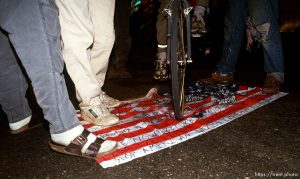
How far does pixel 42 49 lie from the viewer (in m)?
1.70

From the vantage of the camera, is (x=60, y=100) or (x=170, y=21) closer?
(x=60, y=100)

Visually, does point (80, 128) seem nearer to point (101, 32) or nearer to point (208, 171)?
point (208, 171)

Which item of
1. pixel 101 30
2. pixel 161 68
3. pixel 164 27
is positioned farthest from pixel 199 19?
pixel 101 30

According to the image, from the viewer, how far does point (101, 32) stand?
8.73 ft

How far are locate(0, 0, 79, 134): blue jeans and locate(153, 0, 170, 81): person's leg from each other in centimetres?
164

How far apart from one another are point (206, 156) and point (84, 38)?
1.33 metres

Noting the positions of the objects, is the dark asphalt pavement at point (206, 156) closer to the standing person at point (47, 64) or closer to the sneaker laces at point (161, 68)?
the standing person at point (47, 64)

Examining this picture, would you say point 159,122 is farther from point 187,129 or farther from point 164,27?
point 164,27

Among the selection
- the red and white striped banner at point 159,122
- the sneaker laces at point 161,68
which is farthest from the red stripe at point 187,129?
the sneaker laces at point 161,68

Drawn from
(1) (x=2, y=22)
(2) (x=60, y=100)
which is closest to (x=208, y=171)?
(2) (x=60, y=100)

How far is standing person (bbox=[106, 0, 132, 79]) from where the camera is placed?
463cm

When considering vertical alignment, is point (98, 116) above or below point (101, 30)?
below

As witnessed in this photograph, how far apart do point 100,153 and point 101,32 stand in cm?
126

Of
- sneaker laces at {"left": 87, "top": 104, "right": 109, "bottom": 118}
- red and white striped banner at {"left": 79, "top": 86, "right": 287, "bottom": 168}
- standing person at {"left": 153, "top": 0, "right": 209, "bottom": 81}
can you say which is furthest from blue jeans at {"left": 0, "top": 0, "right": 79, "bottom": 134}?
standing person at {"left": 153, "top": 0, "right": 209, "bottom": 81}
